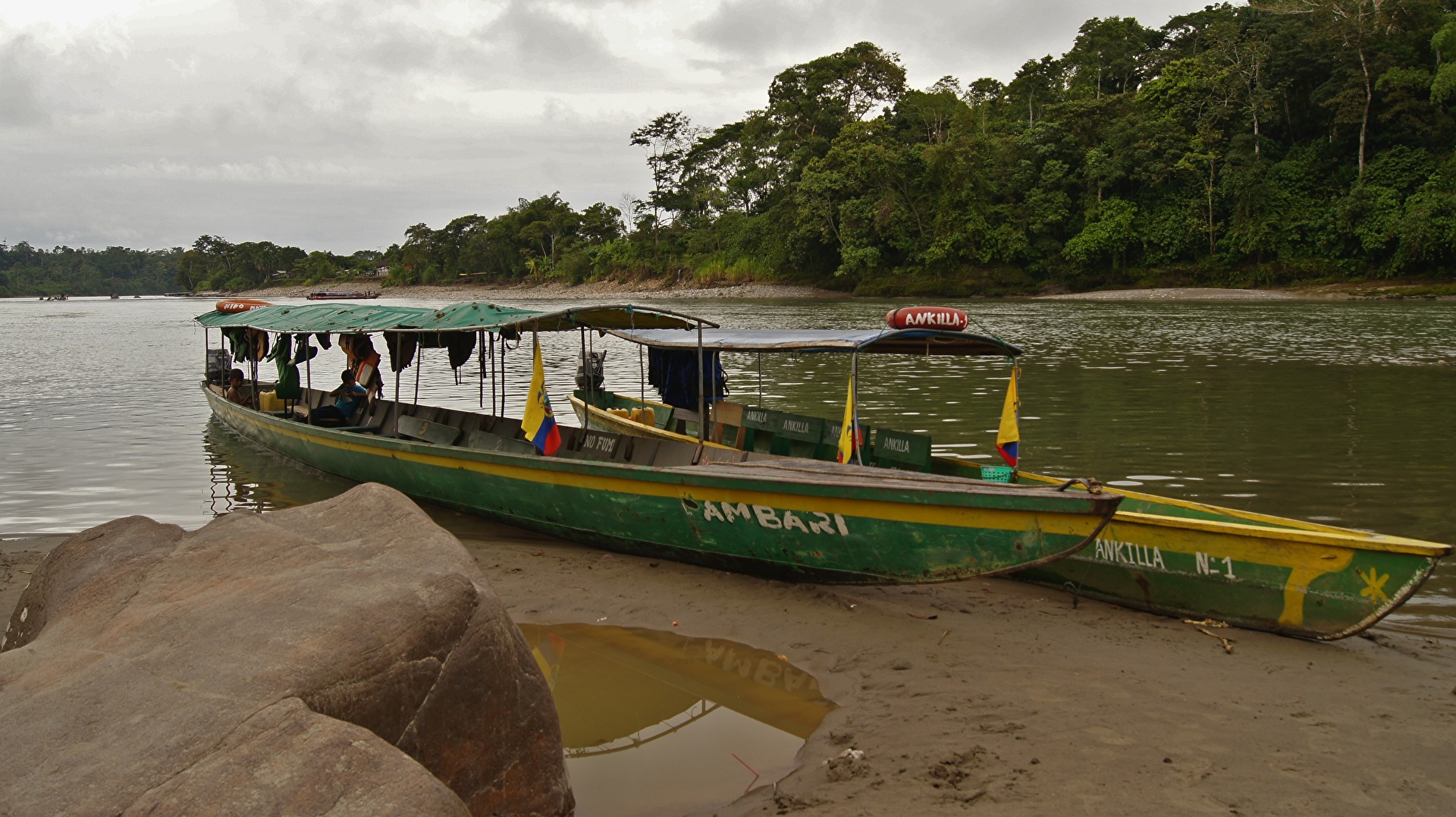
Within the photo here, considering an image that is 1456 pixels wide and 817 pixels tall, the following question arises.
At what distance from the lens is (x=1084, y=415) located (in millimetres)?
14992

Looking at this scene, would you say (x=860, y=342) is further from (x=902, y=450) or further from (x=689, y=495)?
(x=689, y=495)

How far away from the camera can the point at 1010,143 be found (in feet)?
187

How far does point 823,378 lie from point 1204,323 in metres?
17.1

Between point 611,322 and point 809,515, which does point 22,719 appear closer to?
point 809,515

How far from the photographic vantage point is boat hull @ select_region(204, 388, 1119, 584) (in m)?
6.04

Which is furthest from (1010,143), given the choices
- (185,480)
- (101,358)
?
(185,480)

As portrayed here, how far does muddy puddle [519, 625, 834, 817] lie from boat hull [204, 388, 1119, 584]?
1007 millimetres

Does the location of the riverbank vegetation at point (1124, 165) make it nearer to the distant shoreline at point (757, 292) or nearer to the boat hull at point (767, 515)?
the distant shoreline at point (757, 292)

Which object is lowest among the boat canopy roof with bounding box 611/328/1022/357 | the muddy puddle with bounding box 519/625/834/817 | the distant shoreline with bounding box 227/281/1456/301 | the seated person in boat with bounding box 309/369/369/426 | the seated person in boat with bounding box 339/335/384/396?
the muddy puddle with bounding box 519/625/834/817

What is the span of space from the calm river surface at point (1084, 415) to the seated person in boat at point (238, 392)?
0.67 metres

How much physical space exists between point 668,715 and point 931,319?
4032 mm

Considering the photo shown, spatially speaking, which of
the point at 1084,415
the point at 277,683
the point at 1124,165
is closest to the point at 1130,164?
the point at 1124,165

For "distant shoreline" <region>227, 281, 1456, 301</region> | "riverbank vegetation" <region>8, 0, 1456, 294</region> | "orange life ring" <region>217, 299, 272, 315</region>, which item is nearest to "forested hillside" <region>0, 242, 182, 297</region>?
"distant shoreline" <region>227, 281, 1456, 301</region>

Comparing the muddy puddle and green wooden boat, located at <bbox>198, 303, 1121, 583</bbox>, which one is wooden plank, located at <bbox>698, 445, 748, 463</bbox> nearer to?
green wooden boat, located at <bbox>198, 303, 1121, 583</bbox>
